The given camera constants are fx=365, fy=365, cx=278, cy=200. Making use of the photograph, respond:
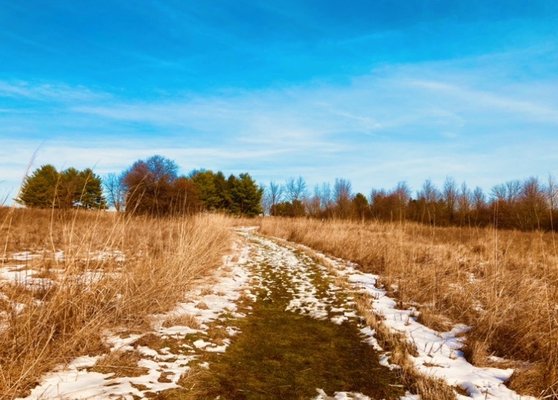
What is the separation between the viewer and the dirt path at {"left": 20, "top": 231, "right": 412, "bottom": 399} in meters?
2.97

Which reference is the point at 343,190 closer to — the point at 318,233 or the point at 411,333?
the point at 318,233

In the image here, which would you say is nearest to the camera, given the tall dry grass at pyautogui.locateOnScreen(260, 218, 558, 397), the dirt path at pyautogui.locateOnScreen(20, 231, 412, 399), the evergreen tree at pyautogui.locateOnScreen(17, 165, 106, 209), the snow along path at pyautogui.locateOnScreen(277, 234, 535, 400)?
the dirt path at pyautogui.locateOnScreen(20, 231, 412, 399)

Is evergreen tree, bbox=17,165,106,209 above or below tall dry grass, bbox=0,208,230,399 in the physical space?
above

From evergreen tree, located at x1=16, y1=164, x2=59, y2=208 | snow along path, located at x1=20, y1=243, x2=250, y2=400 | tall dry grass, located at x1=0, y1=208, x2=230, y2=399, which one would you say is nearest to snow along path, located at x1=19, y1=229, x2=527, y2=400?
snow along path, located at x1=20, y1=243, x2=250, y2=400

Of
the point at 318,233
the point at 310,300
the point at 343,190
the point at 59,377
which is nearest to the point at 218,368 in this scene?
the point at 59,377

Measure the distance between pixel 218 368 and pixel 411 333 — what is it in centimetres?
244

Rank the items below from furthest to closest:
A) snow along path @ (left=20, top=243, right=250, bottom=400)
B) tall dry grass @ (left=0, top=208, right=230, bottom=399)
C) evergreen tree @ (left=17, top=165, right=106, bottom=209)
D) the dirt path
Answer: evergreen tree @ (left=17, top=165, right=106, bottom=209) < the dirt path < tall dry grass @ (left=0, top=208, right=230, bottom=399) < snow along path @ (left=20, top=243, right=250, bottom=400)

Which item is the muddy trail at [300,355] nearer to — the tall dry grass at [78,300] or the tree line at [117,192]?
the tall dry grass at [78,300]

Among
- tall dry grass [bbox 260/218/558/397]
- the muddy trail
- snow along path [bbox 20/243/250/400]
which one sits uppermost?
tall dry grass [bbox 260/218/558/397]

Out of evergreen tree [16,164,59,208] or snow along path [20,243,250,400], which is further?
evergreen tree [16,164,59,208]

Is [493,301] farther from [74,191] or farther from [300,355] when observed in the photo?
[74,191]

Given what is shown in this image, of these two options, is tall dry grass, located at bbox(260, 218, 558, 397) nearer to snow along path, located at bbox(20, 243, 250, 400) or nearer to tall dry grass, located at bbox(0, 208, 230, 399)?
snow along path, located at bbox(20, 243, 250, 400)

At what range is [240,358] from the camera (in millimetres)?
3820

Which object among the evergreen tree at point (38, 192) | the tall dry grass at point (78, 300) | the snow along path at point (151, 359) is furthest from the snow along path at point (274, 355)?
the evergreen tree at point (38, 192)
